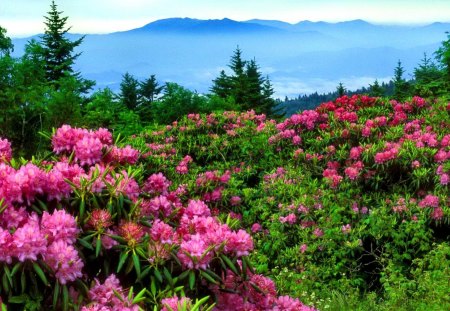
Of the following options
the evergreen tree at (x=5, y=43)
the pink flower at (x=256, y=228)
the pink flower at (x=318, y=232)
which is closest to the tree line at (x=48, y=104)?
the evergreen tree at (x=5, y=43)

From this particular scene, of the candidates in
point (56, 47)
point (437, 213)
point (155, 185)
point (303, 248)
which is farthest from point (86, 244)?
point (56, 47)

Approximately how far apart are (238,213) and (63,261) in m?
5.98

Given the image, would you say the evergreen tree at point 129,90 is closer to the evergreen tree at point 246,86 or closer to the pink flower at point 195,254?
the evergreen tree at point 246,86

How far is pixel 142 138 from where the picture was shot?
34.3ft

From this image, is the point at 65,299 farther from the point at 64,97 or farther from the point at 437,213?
the point at 64,97

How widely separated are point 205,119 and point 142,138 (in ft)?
3.87

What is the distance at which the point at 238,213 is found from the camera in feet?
28.1

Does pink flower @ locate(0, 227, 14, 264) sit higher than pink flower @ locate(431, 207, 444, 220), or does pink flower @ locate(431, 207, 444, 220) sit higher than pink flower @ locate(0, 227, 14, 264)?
pink flower @ locate(0, 227, 14, 264)

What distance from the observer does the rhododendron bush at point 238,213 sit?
2.83 m

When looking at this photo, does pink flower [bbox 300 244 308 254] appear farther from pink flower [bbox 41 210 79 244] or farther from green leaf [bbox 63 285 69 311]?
green leaf [bbox 63 285 69 311]

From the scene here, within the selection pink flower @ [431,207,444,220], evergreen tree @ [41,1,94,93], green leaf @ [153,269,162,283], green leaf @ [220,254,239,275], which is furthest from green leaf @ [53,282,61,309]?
evergreen tree @ [41,1,94,93]

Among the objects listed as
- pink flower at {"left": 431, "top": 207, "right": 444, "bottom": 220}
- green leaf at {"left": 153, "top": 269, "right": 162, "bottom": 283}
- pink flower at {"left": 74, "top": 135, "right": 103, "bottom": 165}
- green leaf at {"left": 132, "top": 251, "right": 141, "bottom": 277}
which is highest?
pink flower at {"left": 74, "top": 135, "right": 103, "bottom": 165}

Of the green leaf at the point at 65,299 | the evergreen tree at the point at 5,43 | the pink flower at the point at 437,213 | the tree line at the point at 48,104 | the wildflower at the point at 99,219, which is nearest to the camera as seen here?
the green leaf at the point at 65,299

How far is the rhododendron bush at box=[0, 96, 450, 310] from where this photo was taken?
2830mm
